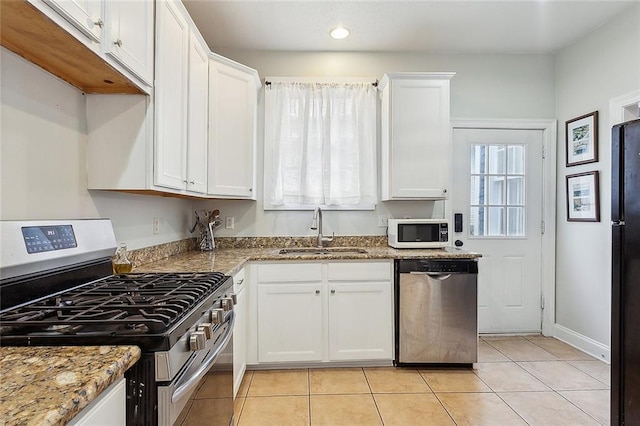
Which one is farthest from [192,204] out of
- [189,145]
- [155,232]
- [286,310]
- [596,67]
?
[596,67]

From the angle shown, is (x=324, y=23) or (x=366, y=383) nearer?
(x=366, y=383)

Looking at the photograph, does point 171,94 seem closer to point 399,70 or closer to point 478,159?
point 399,70

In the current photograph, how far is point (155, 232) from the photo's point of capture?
233 cm

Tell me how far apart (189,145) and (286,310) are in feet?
4.43

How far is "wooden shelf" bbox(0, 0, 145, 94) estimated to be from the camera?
1013 mm

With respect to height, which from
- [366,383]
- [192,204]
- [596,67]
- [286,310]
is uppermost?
[596,67]

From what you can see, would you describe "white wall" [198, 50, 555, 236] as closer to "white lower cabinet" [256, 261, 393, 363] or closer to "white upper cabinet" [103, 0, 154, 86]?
"white lower cabinet" [256, 261, 393, 363]

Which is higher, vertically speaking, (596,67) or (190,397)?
(596,67)

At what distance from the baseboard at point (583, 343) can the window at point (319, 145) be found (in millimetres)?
2139

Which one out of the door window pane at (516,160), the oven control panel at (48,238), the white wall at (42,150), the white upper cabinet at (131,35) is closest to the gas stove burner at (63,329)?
the oven control panel at (48,238)

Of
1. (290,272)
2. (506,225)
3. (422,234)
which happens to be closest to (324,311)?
(290,272)

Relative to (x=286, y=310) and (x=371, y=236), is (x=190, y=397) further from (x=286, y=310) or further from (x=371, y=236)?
(x=371, y=236)

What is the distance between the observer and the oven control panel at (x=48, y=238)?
46.5 inches

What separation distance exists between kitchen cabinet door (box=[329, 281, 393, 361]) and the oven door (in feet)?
3.81
